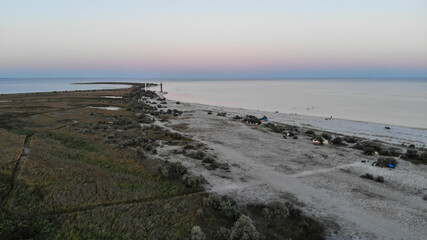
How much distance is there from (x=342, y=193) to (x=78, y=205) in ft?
48.2

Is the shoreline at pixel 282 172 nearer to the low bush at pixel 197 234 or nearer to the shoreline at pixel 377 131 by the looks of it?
the low bush at pixel 197 234

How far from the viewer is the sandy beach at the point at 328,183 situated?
10.4 metres

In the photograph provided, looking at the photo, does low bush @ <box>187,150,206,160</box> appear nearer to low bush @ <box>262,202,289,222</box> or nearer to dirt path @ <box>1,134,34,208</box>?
low bush @ <box>262,202,289,222</box>

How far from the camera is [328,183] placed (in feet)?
47.5

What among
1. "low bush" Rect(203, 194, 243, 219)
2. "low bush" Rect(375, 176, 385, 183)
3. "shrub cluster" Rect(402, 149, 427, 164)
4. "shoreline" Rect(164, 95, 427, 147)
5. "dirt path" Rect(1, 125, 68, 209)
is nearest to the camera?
"dirt path" Rect(1, 125, 68, 209)

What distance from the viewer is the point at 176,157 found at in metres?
18.3

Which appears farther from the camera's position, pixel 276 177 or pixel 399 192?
pixel 276 177

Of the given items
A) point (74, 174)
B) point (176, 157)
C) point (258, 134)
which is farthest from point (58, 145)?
point (258, 134)

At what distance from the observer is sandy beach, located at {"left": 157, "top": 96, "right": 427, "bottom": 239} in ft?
34.0

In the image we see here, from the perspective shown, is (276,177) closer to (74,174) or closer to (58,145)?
(74,174)

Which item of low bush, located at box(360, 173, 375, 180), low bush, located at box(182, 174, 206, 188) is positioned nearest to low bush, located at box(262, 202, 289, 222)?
low bush, located at box(182, 174, 206, 188)

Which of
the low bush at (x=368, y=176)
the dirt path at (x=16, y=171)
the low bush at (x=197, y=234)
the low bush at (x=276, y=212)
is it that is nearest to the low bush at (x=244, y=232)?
the low bush at (x=197, y=234)

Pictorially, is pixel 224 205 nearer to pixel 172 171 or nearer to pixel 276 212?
pixel 276 212

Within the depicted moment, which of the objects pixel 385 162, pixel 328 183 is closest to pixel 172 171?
pixel 328 183
